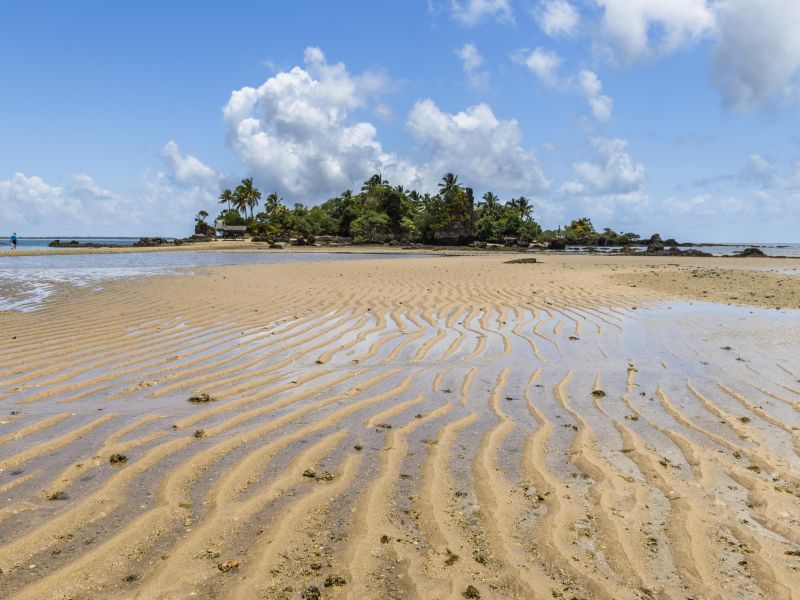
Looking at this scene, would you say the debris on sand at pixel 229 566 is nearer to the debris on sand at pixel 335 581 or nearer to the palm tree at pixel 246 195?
the debris on sand at pixel 335 581

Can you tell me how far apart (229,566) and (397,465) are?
5.29 ft

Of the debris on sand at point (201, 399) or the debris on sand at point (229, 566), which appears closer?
the debris on sand at point (229, 566)

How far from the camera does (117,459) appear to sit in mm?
4234

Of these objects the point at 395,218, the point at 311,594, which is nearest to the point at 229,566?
the point at 311,594

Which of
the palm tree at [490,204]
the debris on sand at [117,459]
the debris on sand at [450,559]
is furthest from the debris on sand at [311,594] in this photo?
the palm tree at [490,204]

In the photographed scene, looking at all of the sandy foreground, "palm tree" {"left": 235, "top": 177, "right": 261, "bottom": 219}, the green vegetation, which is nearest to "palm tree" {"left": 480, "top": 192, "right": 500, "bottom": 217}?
the green vegetation

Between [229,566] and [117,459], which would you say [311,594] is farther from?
[117,459]

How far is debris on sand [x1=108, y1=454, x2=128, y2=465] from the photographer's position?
13.8 feet

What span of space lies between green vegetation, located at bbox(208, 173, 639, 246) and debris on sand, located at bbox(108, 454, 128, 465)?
73.1 m

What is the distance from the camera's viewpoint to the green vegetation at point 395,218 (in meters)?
→ 87.8

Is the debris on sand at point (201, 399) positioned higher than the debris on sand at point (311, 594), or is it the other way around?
the debris on sand at point (311, 594)

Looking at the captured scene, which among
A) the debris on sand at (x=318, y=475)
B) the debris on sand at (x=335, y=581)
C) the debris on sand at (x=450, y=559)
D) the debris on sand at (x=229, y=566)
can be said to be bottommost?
the debris on sand at (x=318, y=475)

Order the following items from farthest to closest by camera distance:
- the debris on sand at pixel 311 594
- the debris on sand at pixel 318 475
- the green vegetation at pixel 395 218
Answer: the green vegetation at pixel 395 218
the debris on sand at pixel 318 475
the debris on sand at pixel 311 594

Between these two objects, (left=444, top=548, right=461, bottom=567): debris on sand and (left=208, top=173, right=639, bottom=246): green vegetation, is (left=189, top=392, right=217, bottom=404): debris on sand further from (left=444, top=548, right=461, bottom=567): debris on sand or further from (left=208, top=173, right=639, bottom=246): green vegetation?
(left=208, top=173, right=639, bottom=246): green vegetation
